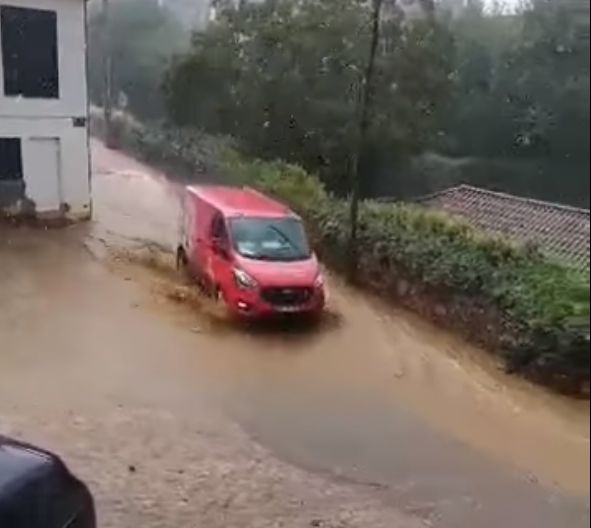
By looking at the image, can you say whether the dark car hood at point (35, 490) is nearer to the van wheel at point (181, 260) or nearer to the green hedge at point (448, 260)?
the van wheel at point (181, 260)

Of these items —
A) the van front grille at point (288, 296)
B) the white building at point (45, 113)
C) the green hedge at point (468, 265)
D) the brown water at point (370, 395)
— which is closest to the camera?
the green hedge at point (468, 265)

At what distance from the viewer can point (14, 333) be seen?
1.29m

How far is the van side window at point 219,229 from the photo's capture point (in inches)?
44.2

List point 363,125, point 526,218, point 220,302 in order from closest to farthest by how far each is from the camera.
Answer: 1. point 526,218
2. point 363,125
3. point 220,302

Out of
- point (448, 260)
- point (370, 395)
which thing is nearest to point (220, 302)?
point (370, 395)

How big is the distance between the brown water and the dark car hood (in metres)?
0.24

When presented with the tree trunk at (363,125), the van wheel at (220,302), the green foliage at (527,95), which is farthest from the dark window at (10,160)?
the green foliage at (527,95)

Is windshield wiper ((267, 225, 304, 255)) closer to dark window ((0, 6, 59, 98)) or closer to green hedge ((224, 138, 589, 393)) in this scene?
green hedge ((224, 138, 589, 393))

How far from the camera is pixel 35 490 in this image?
1214mm

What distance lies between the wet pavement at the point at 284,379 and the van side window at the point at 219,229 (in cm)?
8

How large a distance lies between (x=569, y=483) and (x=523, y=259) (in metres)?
0.22

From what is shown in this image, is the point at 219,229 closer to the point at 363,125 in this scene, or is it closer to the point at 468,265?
the point at 363,125

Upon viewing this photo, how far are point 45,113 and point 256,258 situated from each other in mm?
375

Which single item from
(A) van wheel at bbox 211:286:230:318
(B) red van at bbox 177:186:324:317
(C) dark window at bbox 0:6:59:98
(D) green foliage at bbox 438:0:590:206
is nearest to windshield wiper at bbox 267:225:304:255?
(B) red van at bbox 177:186:324:317
